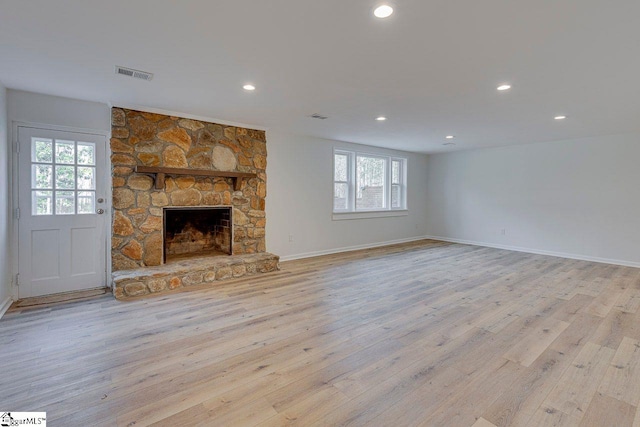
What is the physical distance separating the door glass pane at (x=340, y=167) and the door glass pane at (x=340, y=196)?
152 millimetres

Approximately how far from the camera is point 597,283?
168 inches

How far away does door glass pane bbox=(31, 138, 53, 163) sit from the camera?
3.57m

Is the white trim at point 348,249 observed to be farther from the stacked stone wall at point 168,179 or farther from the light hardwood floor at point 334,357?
the light hardwood floor at point 334,357

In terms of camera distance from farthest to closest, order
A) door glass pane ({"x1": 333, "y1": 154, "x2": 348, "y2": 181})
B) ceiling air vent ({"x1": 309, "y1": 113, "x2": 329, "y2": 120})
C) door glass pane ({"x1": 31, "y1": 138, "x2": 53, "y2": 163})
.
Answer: door glass pane ({"x1": 333, "y1": 154, "x2": 348, "y2": 181}), ceiling air vent ({"x1": 309, "y1": 113, "x2": 329, "y2": 120}), door glass pane ({"x1": 31, "y1": 138, "x2": 53, "y2": 163})

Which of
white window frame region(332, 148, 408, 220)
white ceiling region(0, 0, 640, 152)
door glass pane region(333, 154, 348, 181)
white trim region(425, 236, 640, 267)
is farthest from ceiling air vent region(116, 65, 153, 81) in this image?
white trim region(425, 236, 640, 267)

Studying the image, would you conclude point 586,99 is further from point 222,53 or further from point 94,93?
point 94,93

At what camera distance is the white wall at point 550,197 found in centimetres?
544

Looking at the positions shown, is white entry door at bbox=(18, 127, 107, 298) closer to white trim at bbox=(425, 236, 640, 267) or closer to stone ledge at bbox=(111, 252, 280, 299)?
stone ledge at bbox=(111, 252, 280, 299)

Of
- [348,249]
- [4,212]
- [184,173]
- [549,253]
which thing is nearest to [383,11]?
[184,173]

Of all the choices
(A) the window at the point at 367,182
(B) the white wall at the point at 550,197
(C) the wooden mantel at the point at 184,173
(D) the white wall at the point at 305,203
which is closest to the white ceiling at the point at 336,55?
(C) the wooden mantel at the point at 184,173

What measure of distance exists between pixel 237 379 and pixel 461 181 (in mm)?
7269

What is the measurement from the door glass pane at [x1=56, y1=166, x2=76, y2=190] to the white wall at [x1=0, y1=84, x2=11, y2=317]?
425 millimetres

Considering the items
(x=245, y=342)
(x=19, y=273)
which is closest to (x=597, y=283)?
(x=245, y=342)

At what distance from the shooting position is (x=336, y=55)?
2.53 m
